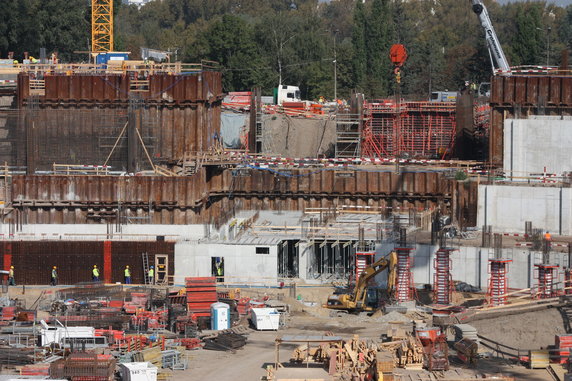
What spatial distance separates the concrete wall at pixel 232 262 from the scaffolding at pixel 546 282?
37.4 feet

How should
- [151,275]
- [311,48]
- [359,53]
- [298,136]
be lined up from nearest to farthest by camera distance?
[151,275]
[298,136]
[359,53]
[311,48]

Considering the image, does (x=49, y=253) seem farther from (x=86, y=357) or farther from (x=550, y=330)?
(x=550, y=330)

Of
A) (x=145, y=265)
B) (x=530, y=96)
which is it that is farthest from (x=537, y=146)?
(x=145, y=265)

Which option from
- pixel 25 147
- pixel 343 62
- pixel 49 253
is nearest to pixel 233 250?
pixel 49 253

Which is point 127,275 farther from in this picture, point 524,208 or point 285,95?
point 285,95

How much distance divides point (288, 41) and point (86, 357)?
9155 cm

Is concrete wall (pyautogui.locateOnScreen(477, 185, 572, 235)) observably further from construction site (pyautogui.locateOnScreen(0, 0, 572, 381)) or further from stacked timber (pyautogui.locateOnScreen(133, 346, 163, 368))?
stacked timber (pyautogui.locateOnScreen(133, 346, 163, 368))

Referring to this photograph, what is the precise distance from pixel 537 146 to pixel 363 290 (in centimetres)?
1539

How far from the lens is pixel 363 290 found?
52.5m

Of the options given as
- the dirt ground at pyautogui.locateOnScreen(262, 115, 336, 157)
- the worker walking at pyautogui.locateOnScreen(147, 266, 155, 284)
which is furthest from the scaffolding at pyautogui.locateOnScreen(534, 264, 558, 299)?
the dirt ground at pyautogui.locateOnScreen(262, 115, 336, 157)

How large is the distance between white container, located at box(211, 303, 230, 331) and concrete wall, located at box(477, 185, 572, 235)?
1578 cm

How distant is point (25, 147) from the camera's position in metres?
63.2

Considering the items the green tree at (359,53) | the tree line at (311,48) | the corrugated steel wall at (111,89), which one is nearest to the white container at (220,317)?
the corrugated steel wall at (111,89)

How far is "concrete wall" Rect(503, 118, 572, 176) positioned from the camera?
63344 mm
